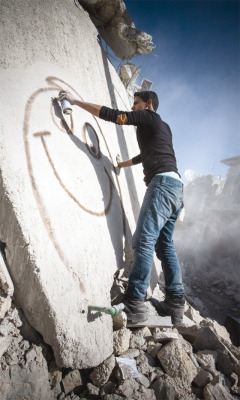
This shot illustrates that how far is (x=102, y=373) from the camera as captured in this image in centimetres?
119

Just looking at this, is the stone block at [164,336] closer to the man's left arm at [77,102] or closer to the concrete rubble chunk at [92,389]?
the concrete rubble chunk at [92,389]

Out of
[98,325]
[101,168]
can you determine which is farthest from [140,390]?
[101,168]

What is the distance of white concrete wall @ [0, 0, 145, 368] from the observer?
110 centimetres

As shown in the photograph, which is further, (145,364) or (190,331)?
(190,331)

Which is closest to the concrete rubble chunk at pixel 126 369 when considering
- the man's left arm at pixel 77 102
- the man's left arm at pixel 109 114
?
the man's left arm at pixel 109 114

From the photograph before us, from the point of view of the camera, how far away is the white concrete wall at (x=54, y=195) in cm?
110

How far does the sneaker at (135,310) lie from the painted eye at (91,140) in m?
1.34

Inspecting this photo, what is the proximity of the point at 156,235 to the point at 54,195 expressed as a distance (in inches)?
34.4

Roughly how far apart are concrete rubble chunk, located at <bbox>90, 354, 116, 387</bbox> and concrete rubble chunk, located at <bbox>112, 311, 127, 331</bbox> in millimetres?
251

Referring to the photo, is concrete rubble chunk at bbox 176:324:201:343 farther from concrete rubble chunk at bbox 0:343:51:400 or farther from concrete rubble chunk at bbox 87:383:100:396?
concrete rubble chunk at bbox 0:343:51:400

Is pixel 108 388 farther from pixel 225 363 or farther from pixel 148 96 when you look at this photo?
pixel 148 96

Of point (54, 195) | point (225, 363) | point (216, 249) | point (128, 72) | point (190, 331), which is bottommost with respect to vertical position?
point (216, 249)

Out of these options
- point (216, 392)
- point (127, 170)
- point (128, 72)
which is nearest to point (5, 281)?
point (216, 392)

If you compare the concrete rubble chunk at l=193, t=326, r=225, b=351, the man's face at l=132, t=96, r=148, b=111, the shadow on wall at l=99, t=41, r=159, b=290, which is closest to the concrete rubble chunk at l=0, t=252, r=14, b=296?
the shadow on wall at l=99, t=41, r=159, b=290
